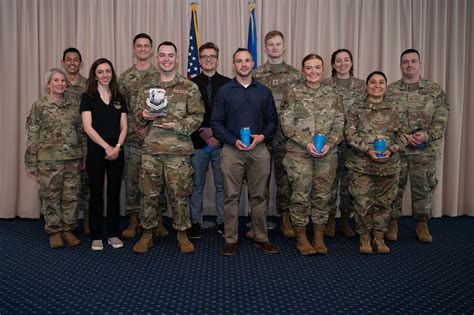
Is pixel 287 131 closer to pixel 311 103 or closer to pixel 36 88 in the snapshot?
pixel 311 103

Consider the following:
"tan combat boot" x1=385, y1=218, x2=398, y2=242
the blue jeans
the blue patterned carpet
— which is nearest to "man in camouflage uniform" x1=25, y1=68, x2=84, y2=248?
the blue patterned carpet

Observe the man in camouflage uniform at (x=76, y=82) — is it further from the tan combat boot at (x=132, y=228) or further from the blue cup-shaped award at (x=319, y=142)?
the blue cup-shaped award at (x=319, y=142)

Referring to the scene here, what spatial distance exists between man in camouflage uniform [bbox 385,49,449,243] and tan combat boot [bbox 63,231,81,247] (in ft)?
10.1

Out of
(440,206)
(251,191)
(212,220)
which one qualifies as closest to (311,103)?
(251,191)

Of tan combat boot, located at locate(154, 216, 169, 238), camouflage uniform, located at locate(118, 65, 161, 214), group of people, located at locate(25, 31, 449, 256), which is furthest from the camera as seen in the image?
tan combat boot, located at locate(154, 216, 169, 238)

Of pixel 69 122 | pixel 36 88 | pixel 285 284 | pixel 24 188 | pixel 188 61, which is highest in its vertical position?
pixel 188 61

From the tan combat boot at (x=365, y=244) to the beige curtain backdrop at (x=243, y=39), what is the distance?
192 cm

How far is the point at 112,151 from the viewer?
3941 mm

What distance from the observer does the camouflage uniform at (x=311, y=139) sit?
3891 mm

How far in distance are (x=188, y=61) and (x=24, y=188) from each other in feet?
8.59

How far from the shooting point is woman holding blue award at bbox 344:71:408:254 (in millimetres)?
3928

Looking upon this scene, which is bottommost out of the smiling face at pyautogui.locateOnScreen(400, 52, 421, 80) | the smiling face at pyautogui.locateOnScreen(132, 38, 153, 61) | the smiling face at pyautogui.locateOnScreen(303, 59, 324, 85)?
the smiling face at pyautogui.locateOnScreen(303, 59, 324, 85)

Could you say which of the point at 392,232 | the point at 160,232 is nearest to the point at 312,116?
the point at 392,232

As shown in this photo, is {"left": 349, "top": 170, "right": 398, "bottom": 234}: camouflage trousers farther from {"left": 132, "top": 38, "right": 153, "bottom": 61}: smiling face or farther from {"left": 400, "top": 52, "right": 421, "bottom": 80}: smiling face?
{"left": 132, "top": 38, "right": 153, "bottom": 61}: smiling face
